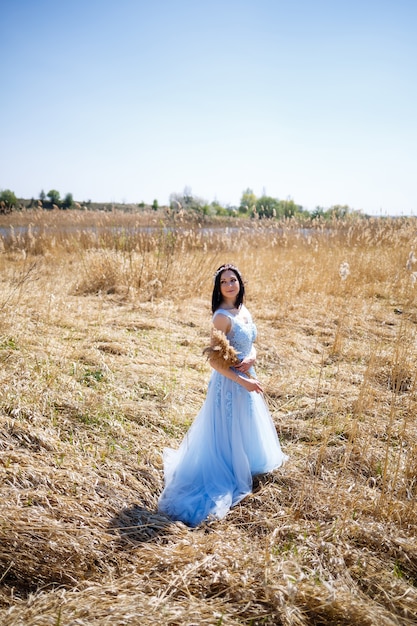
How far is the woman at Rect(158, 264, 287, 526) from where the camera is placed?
2.58 m

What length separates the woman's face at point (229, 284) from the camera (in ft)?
8.86

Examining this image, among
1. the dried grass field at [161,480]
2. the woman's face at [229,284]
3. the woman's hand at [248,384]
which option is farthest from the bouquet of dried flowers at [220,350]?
the dried grass field at [161,480]

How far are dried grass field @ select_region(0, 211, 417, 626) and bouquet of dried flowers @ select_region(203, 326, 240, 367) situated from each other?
2.31 feet

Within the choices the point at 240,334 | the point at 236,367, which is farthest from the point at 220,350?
the point at 240,334

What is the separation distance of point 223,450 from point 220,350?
2.54ft

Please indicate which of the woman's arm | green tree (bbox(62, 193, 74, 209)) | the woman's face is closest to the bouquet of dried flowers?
the woman's arm

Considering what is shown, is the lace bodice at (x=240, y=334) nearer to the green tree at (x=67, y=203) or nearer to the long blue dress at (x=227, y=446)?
Answer: the long blue dress at (x=227, y=446)

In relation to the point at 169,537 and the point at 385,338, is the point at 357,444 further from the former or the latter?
the point at 385,338

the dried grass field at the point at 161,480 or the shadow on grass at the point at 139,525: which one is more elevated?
the dried grass field at the point at 161,480

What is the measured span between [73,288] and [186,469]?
5.27m

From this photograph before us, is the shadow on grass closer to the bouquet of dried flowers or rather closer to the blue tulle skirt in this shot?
the blue tulle skirt

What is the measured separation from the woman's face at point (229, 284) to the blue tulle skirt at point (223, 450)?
1.70 ft

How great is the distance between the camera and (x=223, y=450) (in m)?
2.73

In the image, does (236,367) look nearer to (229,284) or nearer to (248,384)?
(248,384)
